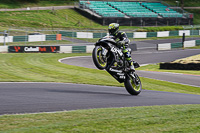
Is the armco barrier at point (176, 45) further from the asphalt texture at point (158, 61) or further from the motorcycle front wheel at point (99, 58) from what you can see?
the motorcycle front wheel at point (99, 58)

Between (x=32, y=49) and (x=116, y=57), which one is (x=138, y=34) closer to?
(x=32, y=49)

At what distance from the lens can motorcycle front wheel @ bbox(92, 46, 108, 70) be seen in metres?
10.9

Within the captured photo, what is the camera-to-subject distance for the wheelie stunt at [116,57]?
11062 mm

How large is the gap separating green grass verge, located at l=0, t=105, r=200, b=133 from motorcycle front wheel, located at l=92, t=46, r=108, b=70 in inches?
96.4

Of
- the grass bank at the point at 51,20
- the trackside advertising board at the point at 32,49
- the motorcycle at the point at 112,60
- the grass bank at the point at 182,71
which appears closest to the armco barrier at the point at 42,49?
the trackside advertising board at the point at 32,49

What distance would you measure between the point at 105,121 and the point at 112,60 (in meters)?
4.30

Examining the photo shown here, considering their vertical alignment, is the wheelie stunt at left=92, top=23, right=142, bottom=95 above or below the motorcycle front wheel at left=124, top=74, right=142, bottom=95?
above

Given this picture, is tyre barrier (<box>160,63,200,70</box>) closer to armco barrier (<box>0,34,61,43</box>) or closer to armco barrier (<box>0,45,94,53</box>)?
armco barrier (<box>0,45,94,53</box>)

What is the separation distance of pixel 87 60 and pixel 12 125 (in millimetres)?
25636

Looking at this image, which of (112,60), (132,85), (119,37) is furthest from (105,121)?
(132,85)

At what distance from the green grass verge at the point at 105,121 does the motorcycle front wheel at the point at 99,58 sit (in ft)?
8.04

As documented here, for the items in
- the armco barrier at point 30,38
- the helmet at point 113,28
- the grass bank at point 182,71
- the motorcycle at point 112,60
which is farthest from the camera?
the armco barrier at point 30,38

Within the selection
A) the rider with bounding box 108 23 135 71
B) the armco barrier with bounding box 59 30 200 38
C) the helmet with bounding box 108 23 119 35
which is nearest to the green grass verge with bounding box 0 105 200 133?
the rider with bounding box 108 23 135 71

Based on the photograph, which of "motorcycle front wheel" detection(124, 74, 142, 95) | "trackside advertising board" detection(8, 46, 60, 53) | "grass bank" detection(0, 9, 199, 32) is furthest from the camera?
"grass bank" detection(0, 9, 199, 32)
